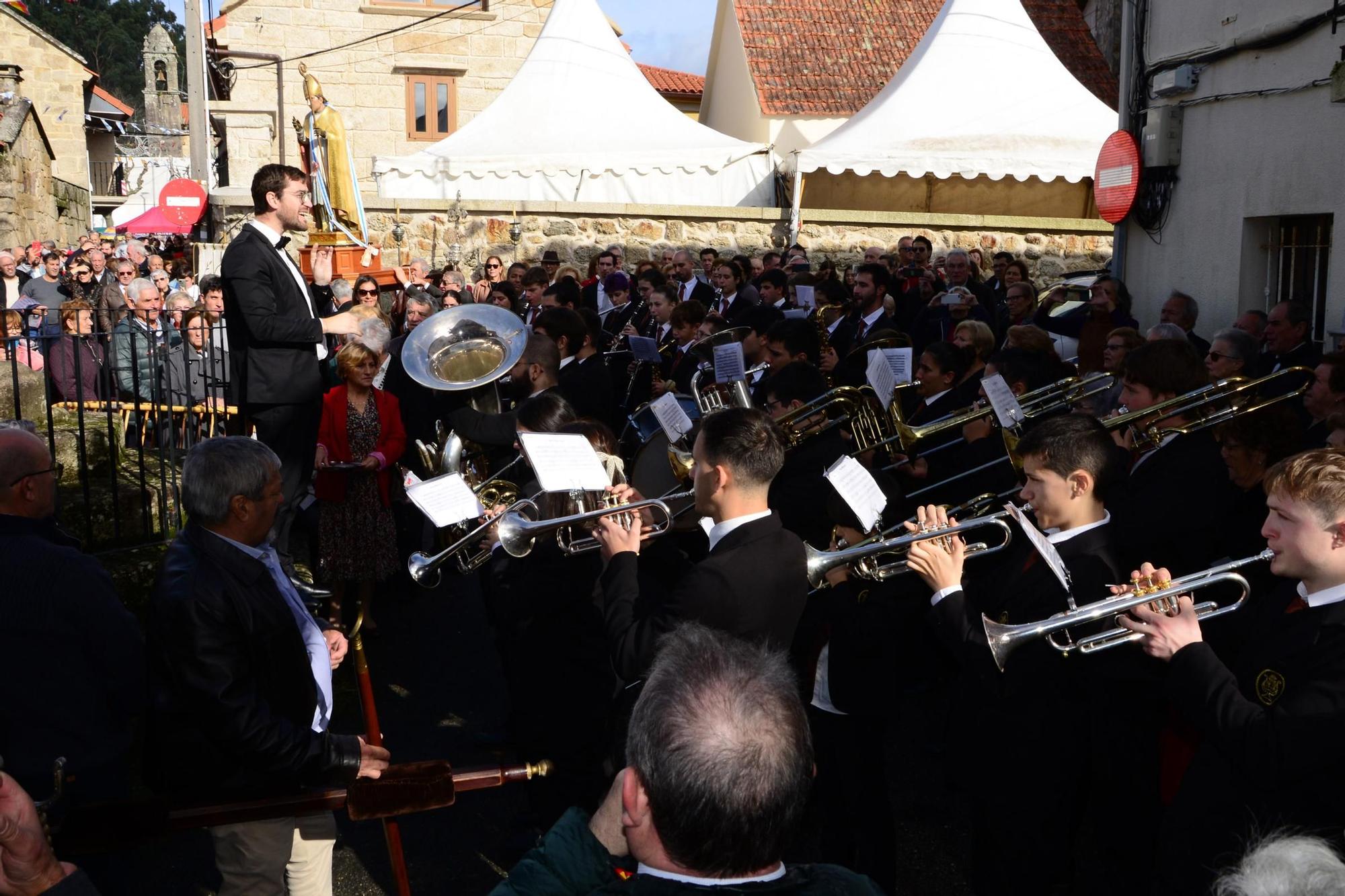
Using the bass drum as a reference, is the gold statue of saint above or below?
above

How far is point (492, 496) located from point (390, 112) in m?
25.1

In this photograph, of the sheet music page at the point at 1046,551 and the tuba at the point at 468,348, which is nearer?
the sheet music page at the point at 1046,551

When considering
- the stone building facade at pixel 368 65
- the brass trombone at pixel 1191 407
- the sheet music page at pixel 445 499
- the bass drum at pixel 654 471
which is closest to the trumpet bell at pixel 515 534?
the sheet music page at pixel 445 499

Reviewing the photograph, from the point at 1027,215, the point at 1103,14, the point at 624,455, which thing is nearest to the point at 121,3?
the point at 1103,14

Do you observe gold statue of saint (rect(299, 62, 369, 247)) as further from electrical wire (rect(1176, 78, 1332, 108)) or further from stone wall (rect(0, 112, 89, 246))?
stone wall (rect(0, 112, 89, 246))

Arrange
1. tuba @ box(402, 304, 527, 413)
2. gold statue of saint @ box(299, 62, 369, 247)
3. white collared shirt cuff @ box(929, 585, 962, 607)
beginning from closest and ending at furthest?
white collared shirt cuff @ box(929, 585, 962, 607), tuba @ box(402, 304, 527, 413), gold statue of saint @ box(299, 62, 369, 247)

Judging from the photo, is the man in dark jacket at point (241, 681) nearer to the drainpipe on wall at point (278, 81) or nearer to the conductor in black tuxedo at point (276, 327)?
the conductor in black tuxedo at point (276, 327)

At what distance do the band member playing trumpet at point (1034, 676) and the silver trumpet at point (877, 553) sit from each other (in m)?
0.06

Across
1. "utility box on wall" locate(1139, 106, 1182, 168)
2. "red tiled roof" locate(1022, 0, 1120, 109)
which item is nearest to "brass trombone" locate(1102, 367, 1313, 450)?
"utility box on wall" locate(1139, 106, 1182, 168)

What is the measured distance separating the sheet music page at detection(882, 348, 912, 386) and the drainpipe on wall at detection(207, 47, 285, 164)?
21.8m

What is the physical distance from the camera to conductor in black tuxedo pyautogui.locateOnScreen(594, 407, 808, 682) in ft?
10.6

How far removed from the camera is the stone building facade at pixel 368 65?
86.3ft

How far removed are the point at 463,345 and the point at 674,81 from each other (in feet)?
105

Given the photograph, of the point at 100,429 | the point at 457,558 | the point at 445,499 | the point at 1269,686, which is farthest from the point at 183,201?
the point at 1269,686
